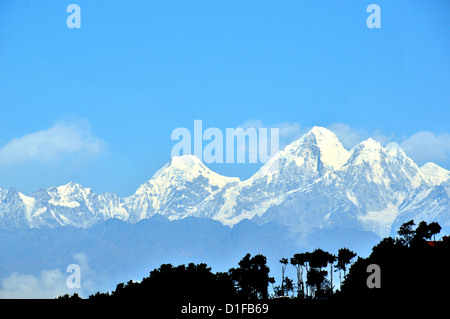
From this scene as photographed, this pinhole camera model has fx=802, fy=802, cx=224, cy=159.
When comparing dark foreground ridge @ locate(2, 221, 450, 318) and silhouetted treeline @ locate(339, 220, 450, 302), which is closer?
dark foreground ridge @ locate(2, 221, 450, 318)

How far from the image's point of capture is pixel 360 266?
164 meters

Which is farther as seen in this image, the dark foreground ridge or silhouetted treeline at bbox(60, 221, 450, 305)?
silhouetted treeline at bbox(60, 221, 450, 305)

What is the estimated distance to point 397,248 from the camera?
163500 millimetres
